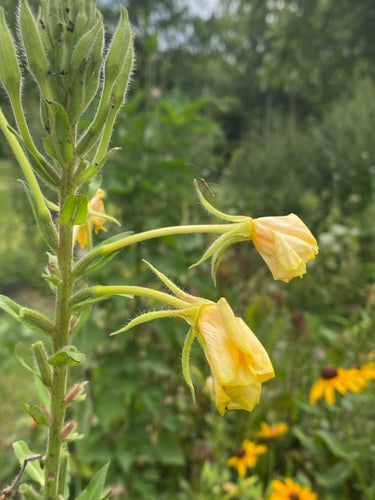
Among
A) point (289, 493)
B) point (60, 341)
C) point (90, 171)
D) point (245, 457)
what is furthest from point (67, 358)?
point (245, 457)

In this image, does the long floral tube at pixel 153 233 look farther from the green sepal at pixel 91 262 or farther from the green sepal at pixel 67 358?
the green sepal at pixel 67 358

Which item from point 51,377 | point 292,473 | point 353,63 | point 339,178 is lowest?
point 292,473

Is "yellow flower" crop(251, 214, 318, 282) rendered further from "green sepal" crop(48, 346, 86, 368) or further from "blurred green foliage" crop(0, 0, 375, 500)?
"green sepal" crop(48, 346, 86, 368)

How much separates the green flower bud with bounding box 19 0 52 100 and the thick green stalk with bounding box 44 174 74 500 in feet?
0.46

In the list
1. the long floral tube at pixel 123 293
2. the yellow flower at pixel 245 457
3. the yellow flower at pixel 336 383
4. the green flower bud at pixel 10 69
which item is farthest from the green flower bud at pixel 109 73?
the yellow flower at pixel 245 457

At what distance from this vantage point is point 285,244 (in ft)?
2.15

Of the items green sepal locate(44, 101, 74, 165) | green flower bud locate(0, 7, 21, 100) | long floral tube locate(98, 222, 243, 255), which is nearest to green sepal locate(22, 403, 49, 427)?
long floral tube locate(98, 222, 243, 255)

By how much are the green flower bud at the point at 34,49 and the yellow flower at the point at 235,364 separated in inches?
17.7

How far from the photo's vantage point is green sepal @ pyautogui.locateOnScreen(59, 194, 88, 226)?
2.07 feet

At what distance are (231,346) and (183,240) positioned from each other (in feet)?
6.04

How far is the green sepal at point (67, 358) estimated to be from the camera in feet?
1.95

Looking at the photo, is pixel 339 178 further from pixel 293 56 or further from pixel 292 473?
pixel 293 56

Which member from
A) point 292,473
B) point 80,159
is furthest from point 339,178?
point 80,159

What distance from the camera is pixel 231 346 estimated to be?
61 centimetres
